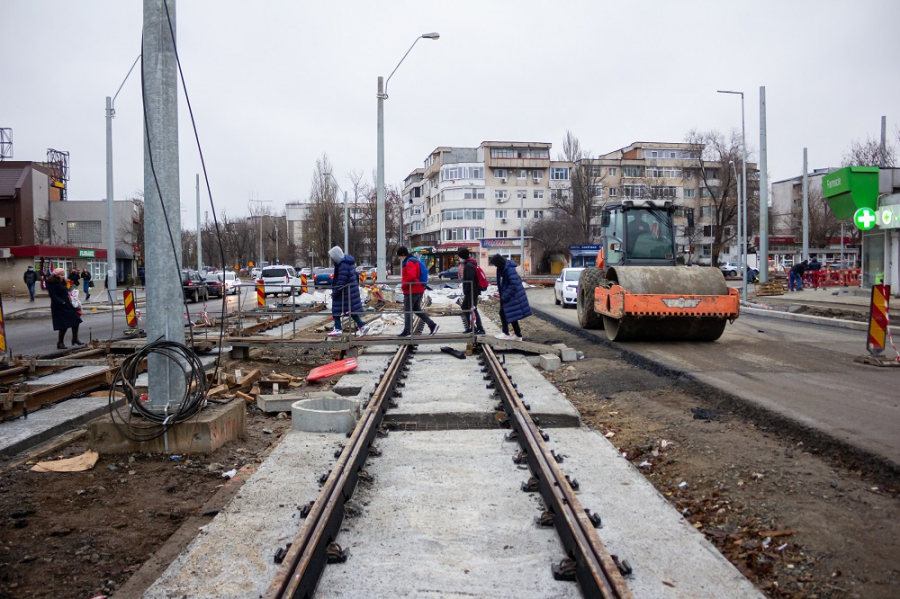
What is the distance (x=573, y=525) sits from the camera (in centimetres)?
391

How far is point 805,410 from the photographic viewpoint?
7.52 metres

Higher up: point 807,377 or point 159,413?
point 159,413

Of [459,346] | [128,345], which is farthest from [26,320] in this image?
[459,346]

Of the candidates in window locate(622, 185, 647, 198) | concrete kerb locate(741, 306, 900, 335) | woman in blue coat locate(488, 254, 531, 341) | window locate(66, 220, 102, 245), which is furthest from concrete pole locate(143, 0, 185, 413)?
window locate(622, 185, 647, 198)

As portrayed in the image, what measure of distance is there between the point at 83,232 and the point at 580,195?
49.6 metres

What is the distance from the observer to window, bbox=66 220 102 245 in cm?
6350

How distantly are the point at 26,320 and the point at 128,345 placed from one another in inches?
590

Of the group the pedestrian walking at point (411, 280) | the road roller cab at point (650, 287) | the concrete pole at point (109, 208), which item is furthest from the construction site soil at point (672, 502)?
the concrete pole at point (109, 208)

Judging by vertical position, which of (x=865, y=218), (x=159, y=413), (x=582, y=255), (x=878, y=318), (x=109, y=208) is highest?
(x=109, y=208)

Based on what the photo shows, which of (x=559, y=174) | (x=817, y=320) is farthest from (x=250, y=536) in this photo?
(x=559, y=174)

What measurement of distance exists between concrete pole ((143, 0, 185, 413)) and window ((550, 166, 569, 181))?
279 ft

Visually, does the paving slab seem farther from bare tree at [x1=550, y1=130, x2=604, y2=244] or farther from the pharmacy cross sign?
bare tree at [x1=550, y1=130, x2=604, y2=244]

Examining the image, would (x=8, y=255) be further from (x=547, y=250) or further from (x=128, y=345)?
(x=547, y=250)

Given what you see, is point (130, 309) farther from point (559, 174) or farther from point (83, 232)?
point (559, 174)
